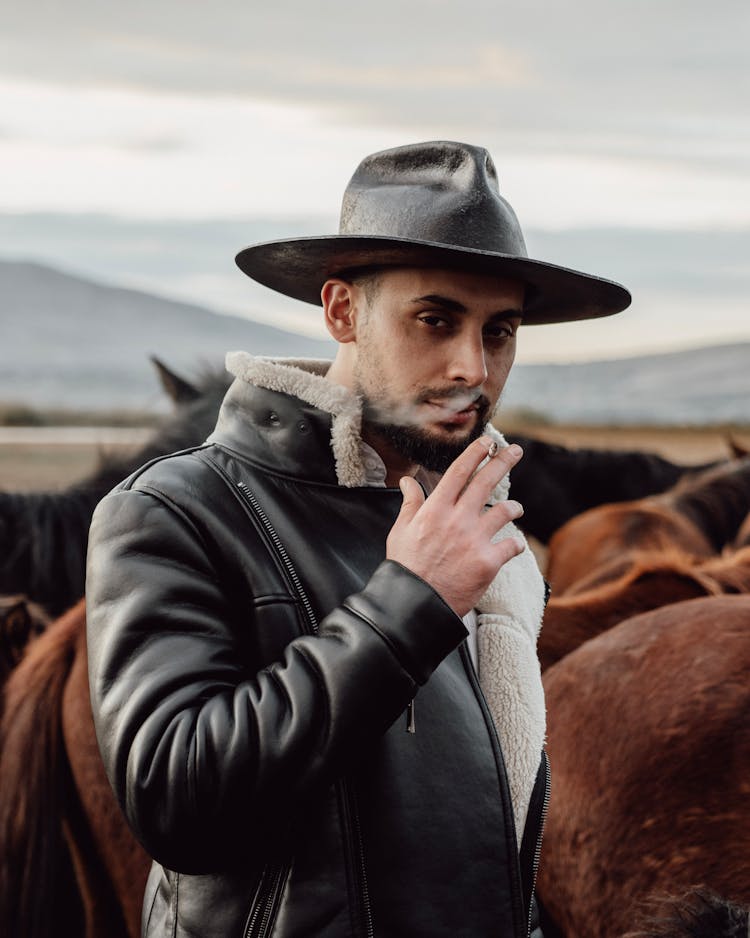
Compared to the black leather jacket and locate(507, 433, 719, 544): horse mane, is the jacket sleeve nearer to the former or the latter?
the black leather jacket

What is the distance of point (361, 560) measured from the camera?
138 cm

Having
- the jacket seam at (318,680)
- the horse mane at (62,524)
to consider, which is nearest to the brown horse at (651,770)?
the jacket seam at (318,680)

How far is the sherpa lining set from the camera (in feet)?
4.61

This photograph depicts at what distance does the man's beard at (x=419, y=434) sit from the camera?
139 cm

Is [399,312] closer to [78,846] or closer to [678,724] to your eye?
[678,724]

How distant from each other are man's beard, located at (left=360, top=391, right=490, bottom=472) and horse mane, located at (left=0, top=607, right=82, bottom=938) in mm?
1627

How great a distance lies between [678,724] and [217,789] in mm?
1514

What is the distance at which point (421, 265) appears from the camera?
139cm

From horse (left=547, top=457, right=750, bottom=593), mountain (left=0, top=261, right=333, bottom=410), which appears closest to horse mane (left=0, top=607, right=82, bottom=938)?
horse (left=547, top=457, right=750, bottom=593)

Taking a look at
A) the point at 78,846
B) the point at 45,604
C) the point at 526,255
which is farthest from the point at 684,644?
the point at 45,604

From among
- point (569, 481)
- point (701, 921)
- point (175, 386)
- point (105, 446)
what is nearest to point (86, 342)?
point (569, 481)

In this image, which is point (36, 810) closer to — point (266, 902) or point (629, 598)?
point (266, 902)

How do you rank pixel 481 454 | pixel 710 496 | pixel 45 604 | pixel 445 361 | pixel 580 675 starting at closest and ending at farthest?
pixel 481 454 → pixel 445 361 → pixel 580 675 → pixel 45 604 → pixel 710 496

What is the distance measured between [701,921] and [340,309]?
36.7 inches
